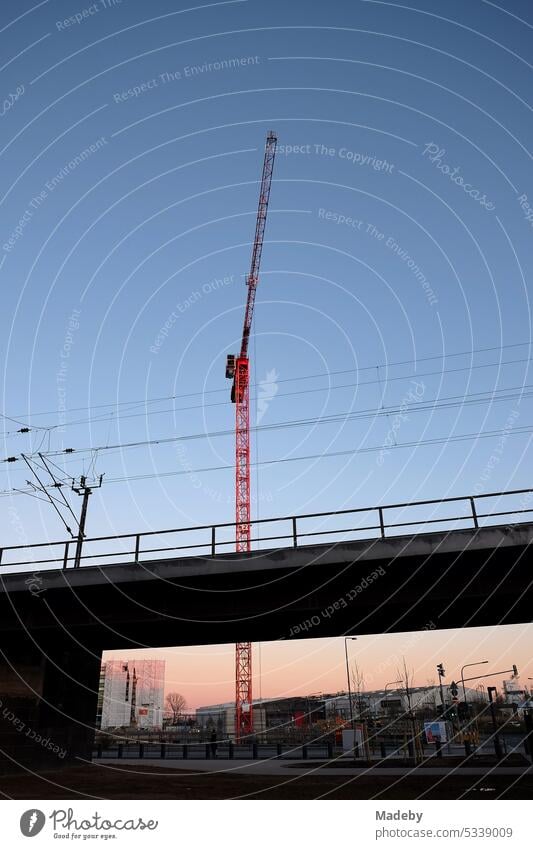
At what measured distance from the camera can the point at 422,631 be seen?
23.9 meters

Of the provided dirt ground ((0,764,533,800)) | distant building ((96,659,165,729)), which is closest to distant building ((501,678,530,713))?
dirt ground ((0,764,533,800))

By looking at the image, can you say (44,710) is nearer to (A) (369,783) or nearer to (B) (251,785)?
(B) (251,785)

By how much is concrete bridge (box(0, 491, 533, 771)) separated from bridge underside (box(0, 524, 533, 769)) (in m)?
0.04

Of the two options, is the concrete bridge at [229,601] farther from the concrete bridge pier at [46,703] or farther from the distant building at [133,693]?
the distant building at [133,693]

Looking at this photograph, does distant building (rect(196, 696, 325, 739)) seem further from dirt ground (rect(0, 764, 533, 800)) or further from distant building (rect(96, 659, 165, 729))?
dirt ground (rect(0, 764, 533, 800))

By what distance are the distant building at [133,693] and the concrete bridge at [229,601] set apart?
131681 mm

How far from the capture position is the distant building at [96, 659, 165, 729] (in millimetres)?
150625

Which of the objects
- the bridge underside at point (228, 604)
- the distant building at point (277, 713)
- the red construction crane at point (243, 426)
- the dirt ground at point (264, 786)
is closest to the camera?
the dirt ground at point (264, 786)
